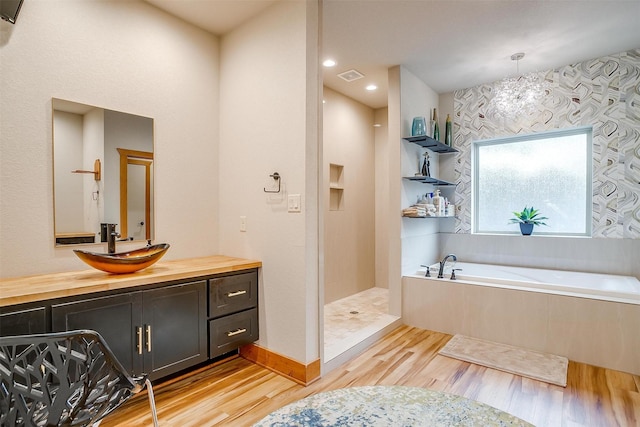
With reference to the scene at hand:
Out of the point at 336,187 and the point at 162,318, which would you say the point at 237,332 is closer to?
the point at 162,318

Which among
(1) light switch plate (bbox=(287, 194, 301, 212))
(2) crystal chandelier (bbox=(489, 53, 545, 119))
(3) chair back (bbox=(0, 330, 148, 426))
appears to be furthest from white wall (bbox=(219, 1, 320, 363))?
(2) crystal chandelier (bbox=(489, 53, 545, 119))

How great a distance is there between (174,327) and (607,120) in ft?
14.4

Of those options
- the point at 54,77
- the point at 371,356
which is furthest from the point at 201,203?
the point at 371,356

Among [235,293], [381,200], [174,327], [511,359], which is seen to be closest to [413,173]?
[381,200]

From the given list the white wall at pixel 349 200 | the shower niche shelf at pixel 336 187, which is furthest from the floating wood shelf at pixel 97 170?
the shower niche shelf at pixel 336 187

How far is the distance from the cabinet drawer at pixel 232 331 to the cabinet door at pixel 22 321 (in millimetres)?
945

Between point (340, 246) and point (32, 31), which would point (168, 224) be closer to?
point (32, 31)

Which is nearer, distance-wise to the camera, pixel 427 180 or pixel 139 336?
pixel 139 336

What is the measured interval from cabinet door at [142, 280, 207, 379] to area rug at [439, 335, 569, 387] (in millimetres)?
1986

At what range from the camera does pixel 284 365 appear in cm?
238

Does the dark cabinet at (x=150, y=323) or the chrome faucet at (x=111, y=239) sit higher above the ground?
the chrome faucet at (x=111, y=239)

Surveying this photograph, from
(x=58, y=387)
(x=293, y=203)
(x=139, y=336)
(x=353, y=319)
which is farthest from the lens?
(x=353, y=319)

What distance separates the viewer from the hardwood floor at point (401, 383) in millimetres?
1885

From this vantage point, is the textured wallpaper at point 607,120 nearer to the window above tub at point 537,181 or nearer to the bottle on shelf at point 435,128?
the window above tub at point 537,181
